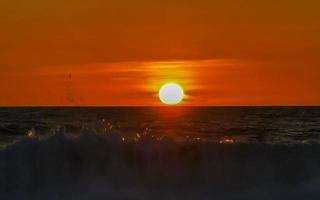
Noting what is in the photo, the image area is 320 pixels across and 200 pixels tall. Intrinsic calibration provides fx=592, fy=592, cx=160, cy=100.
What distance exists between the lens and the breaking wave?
11547mm

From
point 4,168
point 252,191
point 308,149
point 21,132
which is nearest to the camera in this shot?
point 252,191

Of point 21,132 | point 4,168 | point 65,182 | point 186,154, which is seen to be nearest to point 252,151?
point 186,154

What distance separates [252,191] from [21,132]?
21500 millimetres

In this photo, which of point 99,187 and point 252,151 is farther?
point 252,151

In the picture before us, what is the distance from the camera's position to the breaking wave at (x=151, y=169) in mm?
11547

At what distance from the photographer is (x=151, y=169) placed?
12.4 metres

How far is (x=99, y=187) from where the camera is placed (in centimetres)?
1166

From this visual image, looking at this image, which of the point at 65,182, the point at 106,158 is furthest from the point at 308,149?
the point at 65,182

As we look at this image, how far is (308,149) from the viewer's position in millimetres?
13094

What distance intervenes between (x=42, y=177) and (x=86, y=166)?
0.94m

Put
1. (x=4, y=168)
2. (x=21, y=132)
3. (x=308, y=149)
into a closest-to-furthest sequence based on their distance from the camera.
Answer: (x=4, y=168) → (x=308, y=149) → (x=21, y=132)

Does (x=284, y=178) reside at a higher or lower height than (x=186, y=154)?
lower

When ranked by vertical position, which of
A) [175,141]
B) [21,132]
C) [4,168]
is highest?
[21,132]

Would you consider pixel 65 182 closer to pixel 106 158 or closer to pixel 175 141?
pixel 106 158
